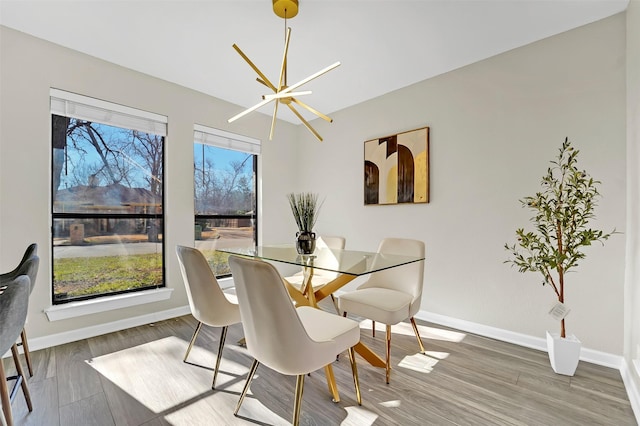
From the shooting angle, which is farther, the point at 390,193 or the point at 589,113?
the point at 390,193

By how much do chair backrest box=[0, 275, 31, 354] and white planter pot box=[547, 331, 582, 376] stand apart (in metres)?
3.07

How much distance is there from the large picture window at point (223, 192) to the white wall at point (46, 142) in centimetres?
20

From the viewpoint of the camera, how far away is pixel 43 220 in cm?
243

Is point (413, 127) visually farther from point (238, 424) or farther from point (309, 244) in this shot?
point (238, 424)

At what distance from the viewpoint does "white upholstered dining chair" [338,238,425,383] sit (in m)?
2.04

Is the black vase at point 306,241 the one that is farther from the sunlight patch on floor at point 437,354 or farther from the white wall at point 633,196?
the white wall at point 633,196

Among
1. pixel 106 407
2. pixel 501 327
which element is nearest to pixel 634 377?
pixel 501 327

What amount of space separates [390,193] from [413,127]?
79 centimetres

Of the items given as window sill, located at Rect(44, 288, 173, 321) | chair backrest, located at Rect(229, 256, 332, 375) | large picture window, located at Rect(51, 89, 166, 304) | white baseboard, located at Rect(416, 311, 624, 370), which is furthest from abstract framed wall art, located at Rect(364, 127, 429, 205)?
window sill, located at Rect(44, 288, 173, 321)

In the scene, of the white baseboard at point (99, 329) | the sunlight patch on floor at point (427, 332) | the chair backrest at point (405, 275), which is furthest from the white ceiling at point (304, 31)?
the sunlight patch on floor at point (427, 332)

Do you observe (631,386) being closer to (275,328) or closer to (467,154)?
(467,154)

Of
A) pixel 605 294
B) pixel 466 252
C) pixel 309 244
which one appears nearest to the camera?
pixel 605 294

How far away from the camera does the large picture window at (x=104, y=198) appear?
102 inches

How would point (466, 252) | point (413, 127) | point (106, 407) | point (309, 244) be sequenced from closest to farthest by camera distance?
1. point (106, 407)
2. point (309, 244)
3. point (466, 252)
4. point (413, 127)
